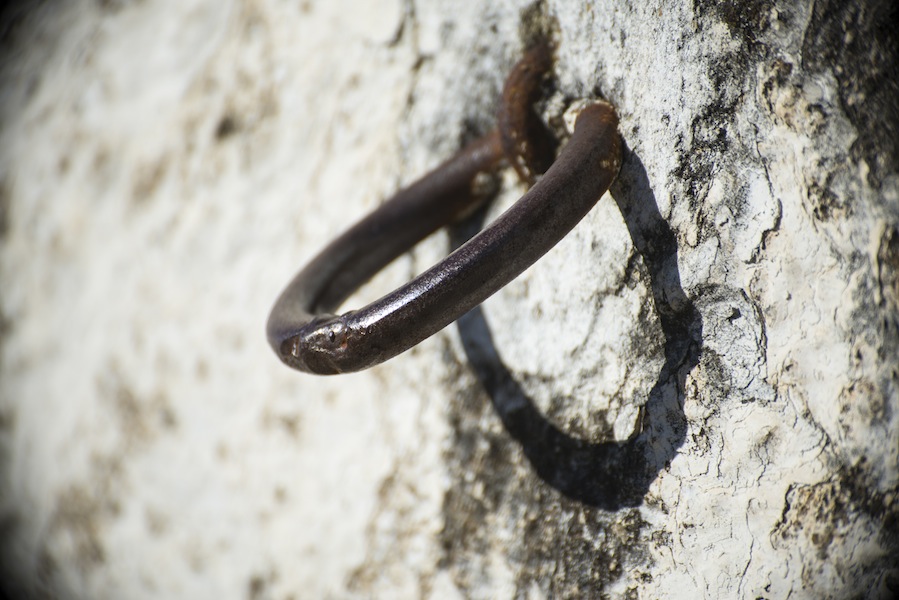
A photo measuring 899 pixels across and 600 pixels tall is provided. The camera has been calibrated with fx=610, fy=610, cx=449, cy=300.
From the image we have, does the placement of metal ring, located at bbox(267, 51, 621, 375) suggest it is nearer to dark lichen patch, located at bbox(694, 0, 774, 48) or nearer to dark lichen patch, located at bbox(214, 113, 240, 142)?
dark lichen patch, located at bbox(694, 0, 774, 48)

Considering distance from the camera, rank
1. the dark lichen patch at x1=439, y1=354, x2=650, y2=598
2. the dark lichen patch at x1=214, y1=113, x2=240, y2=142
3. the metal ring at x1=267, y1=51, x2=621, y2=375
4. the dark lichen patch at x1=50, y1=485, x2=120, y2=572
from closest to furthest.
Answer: the metal ring at x1=267, y1=51, x2=621, y2=375, the dark lichen patch at x1=439, y1=354, x2=650, y2=598, the dark lichen patch at x1=214, y1=113, x2=240, y2=142, the dark lichen patch at x1=50, y1=485, x2=120, y2=572

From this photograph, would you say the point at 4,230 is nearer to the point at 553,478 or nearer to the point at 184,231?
the point at 184,231

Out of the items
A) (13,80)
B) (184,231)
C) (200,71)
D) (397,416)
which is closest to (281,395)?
(397,416)

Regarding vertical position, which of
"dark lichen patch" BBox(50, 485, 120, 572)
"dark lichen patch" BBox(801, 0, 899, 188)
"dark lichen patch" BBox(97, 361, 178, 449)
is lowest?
"dark lichen patch" BBox(50, 485, 120, 572)

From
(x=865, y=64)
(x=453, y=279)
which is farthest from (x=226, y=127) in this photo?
(x=865, y=64)

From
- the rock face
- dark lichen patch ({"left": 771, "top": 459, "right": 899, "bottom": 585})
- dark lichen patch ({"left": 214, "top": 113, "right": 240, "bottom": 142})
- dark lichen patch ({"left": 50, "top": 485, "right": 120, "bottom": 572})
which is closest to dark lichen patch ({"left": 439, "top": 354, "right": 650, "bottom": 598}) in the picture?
the rock face

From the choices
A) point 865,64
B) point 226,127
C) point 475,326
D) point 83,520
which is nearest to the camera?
point 865,64

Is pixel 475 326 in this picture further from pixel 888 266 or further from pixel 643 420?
pixel 888 266
